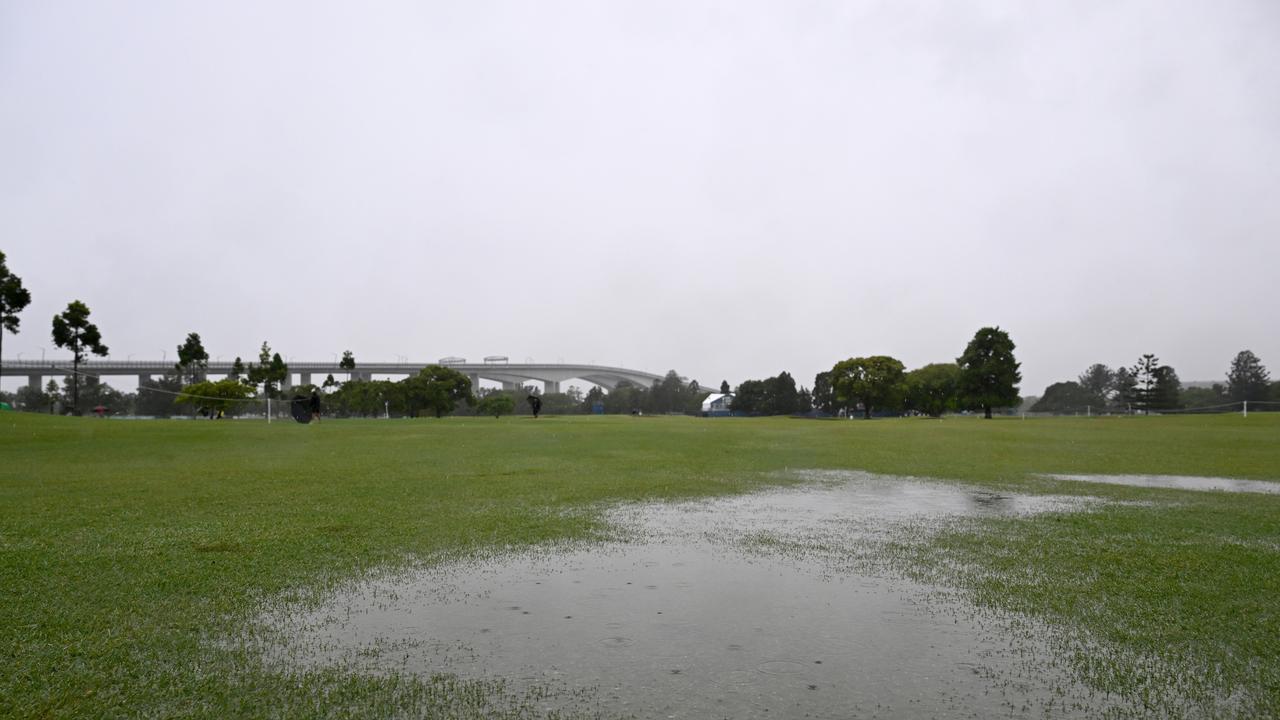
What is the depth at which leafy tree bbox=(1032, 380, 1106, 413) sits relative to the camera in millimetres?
137375

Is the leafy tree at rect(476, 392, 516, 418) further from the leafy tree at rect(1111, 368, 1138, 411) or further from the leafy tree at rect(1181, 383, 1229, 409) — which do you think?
the leafy tree at rect(1181, 383, 1229, 409)

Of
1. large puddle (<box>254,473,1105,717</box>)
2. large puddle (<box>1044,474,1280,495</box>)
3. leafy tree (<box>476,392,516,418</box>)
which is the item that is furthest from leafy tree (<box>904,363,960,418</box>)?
large puddle (<box>254,473,1105,717</box>)

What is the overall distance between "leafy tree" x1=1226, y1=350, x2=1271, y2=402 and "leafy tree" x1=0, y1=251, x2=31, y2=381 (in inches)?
5801

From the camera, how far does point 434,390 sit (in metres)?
81.9

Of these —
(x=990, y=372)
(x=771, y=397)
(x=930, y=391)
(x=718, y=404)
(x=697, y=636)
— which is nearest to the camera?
(x=697, y=636)

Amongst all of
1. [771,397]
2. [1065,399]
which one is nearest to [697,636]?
[771,397]

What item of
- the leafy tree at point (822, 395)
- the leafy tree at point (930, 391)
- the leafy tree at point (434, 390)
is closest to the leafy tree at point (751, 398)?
the leafy tree at point (822, 395)

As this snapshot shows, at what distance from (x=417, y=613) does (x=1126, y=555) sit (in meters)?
6.24

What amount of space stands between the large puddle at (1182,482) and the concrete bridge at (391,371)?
89.4 meters

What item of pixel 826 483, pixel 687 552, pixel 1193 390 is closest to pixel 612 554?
pixel 687 552

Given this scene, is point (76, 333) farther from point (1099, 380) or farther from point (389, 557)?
point (1099, 380)

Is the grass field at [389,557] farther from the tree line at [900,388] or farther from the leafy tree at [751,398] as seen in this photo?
the leafy tree at [751,398]

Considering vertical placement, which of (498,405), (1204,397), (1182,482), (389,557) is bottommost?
(498,405)

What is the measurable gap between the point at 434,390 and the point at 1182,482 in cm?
7646
